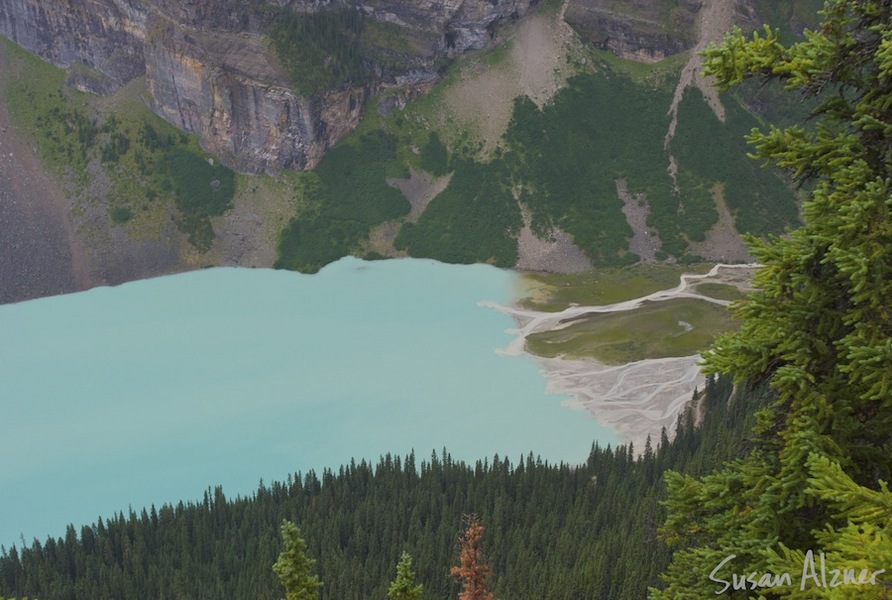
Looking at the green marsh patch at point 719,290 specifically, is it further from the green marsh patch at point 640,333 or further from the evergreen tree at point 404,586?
the evergreen tree at point 404,586

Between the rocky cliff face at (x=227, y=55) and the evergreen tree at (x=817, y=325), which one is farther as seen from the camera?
the rocky cliff face at (x=227, y=55)

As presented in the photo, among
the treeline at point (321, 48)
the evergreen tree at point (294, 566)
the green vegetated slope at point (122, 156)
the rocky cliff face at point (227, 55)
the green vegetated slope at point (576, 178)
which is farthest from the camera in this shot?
the rocky cliff face at point (227, 55)

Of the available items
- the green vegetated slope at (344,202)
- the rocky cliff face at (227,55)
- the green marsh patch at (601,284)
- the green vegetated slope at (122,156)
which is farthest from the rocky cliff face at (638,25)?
the green vegetated slope at (122,156)

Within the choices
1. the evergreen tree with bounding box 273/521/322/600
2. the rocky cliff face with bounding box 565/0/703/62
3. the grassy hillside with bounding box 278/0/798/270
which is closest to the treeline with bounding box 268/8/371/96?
the grassy hillside with bounding box 278/0/798/270

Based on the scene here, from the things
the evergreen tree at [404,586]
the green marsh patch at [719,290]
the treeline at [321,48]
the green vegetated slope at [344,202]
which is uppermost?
the treeline at [321,48]

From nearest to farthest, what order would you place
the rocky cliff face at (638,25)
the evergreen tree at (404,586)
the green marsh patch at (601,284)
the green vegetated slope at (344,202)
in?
1. the evergreen tree at (404,586)
2. the green marsh patch at (601,284)
3. the green vegetated slope at (344,202)
4. the rocky cliff face at (638,25)

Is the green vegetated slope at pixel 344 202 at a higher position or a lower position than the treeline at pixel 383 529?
higher

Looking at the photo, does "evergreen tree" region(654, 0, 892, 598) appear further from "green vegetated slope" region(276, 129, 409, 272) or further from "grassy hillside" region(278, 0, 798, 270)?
"green vegetated slope" region(276, 129, 409, 272)

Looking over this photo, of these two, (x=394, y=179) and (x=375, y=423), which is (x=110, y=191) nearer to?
(x=394, y=179)
